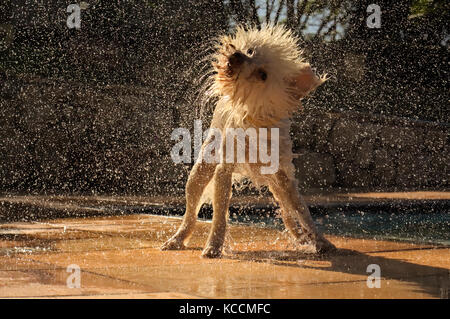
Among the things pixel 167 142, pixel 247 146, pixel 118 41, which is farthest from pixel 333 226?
pixel 118 41

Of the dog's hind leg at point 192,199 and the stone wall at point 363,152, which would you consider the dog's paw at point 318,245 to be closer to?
the dog's hind leg at point 192,199

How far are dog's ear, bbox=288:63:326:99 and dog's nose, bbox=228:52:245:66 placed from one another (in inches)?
15.1

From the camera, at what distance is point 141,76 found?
11781 mm

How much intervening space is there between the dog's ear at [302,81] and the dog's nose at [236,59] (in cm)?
38

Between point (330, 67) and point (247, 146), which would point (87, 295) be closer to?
point (247, 146)

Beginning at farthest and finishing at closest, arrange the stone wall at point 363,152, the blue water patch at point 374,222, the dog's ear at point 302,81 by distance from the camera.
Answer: the stone wall at point 363,152 → the blue water patch at point 374,222 → the dog's ear at point 302,81

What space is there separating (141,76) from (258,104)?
26.4ft

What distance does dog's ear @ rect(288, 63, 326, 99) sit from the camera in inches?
161

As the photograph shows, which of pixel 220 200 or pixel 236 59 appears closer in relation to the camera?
pixel 236 59

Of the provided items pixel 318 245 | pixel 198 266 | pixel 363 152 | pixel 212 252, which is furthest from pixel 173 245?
pixel 363 152

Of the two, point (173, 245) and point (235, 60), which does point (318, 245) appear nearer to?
point (173, 245)

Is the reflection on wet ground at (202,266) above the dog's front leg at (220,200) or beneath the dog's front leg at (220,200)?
beneath

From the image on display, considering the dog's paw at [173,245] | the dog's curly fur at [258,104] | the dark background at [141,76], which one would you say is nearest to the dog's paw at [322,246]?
the dog's curly fur at [258,104]

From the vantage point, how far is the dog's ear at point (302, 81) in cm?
410
